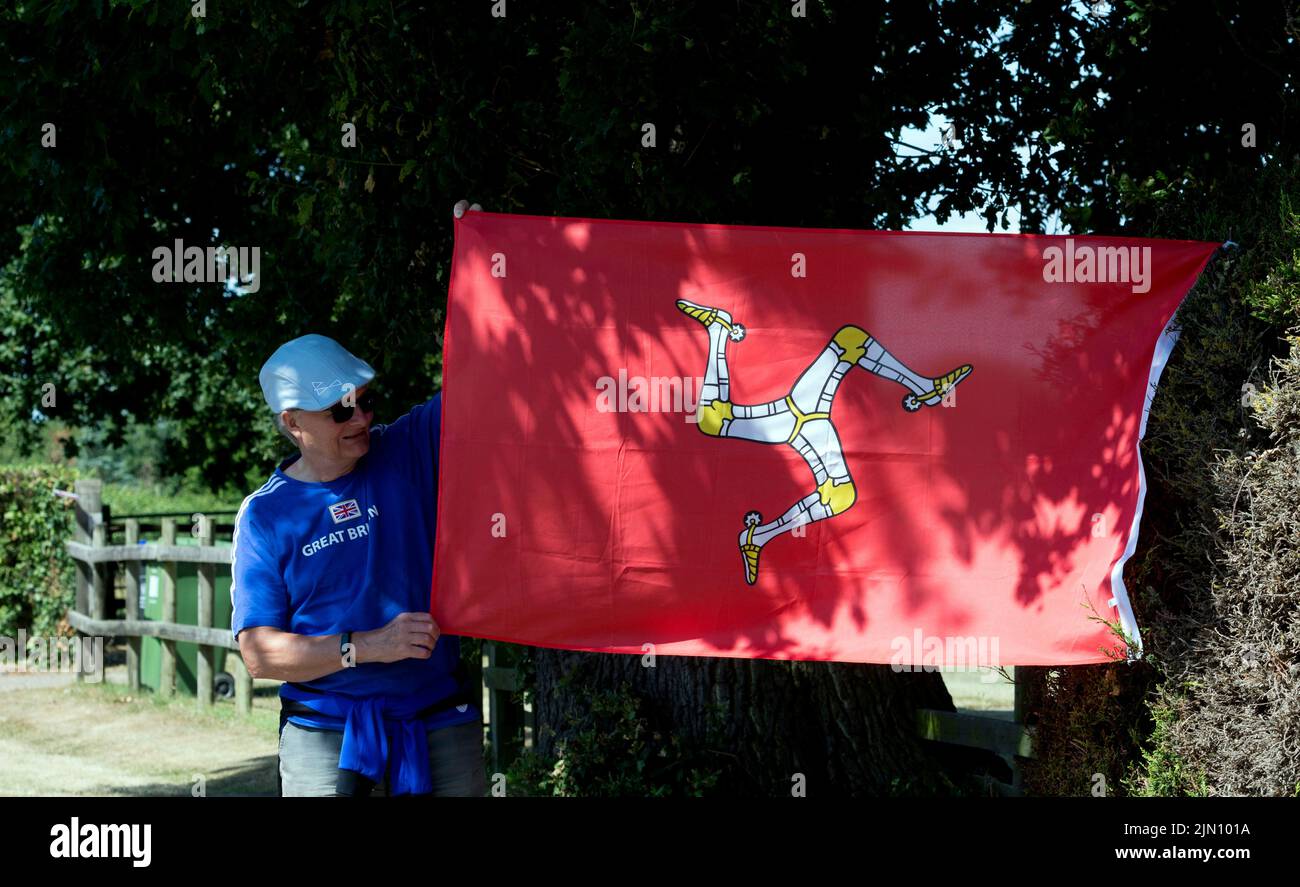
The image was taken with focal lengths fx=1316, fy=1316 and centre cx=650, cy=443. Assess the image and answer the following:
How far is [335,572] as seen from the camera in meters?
4.36

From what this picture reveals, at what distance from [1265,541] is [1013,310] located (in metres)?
1.27

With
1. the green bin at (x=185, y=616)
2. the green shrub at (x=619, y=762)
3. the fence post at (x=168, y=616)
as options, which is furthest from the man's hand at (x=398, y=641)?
the fence post at (x=168, y=616)

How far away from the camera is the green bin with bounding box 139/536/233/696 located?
1380cm

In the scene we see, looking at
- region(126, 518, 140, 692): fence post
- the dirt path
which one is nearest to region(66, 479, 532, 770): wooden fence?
region(126, 518, 140, 692): fence post

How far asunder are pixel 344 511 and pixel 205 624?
9.86 meters

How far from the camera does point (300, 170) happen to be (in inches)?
369

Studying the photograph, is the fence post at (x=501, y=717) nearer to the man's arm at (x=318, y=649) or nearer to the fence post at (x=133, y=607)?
the man's arm at (x=318, y=649)

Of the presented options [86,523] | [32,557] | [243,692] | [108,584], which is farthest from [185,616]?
[32,557]

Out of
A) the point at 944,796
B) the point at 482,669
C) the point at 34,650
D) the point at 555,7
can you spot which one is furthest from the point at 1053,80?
the point at 34,650

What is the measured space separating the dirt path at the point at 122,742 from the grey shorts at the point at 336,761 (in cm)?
537

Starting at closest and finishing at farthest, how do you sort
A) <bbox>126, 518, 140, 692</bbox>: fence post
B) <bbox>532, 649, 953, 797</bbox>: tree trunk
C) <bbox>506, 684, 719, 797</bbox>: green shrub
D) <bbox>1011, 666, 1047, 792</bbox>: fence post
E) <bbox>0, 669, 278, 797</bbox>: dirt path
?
1. <bbox>1011, 666, 1047, 792</bbox>: fence post
2. <bbox>506, 684, 719, 797</bbox>: green shrub
3. <bbox>532, 649, 953, 797</bbox>: tree trunk
4. <bbox>0, 669, 278, 797</bbox>: dirt path
5. <bbox>126, 518, 140, 692</bbox>: fence post

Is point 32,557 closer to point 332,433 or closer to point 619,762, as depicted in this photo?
point 619,762

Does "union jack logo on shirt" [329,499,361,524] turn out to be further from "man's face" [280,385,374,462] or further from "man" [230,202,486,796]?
"man's face" [280,385,374,462]
